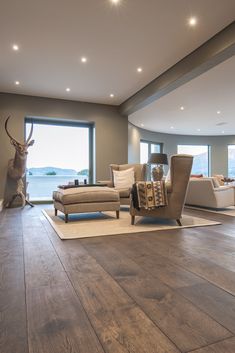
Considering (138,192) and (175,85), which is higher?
(175,85)

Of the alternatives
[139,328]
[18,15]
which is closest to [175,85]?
[18,15]

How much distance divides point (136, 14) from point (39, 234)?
3.08 m

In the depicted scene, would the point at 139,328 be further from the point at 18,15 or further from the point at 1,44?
the point at 1,44

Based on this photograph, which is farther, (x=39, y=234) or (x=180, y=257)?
(x=39, y=234)

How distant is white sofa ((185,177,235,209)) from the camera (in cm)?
495

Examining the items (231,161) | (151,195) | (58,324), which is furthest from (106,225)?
(231,161)

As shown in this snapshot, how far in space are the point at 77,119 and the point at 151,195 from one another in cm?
425

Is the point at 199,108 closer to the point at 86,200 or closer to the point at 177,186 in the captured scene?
the point at 177,186

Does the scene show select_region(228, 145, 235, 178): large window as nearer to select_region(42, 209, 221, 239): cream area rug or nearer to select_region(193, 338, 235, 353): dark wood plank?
select_region(42, 209, 221, 239): cream area rug

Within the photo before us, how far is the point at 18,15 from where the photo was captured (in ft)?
10.7

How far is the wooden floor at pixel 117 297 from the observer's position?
105 centimetres

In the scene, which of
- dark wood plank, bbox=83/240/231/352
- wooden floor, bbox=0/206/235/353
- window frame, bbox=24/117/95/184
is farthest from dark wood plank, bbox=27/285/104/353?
window frame, bbox=24/117/95/184

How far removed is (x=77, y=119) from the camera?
6863 millimetres

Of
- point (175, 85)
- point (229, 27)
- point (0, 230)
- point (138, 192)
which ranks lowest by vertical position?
point (0, 230)
